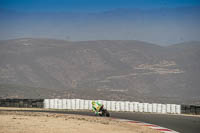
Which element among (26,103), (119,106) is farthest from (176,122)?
(26,103)

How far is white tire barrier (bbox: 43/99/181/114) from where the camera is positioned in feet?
110

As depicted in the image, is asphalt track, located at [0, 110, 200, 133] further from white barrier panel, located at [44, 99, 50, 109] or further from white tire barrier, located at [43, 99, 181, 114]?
white barrier panel, located at [44, 99, 50, 109]

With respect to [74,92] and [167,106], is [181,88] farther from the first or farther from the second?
[167,106]

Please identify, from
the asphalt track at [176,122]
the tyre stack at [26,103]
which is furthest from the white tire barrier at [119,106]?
the asphalt track at [176,122]

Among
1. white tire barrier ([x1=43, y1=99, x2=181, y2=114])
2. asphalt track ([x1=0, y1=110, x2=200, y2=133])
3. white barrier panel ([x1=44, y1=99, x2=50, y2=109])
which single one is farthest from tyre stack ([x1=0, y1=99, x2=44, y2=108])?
asphalt track ([x1=0, y1=110, x2=200, y2=133])

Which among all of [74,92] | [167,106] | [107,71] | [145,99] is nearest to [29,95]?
[74,92]

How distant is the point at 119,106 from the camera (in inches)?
1368

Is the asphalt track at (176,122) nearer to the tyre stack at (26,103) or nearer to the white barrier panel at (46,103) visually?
the white barrier panel at (46,103)

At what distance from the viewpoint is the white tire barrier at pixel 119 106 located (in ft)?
110

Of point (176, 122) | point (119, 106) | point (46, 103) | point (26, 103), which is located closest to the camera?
point (176, 122)

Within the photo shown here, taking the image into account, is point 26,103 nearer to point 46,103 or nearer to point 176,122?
point 46,103

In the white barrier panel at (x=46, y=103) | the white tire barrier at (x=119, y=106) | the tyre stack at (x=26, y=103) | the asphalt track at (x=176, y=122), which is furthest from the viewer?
the tyre stack at (x=26, y=103)

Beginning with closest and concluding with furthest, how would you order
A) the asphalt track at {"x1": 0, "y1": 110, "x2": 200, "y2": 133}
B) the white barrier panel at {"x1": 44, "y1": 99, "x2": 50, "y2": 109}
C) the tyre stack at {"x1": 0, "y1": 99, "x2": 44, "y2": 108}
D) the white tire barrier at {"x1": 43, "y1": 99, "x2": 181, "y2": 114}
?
the asphalt track at {"x1": 0, "y1": 110, "x2": 200, "y2": 133} < the white tire barrier at {"x1": 43, "y1": 99, "x2": 181, "y2": 114} < the white barrier panel at {"x1": 44, "y1": 99, "x2": 50, "y2": 109} < the tyre stack at {"x1": 0, "y1": 99, "x2": 44, "y2": 108}

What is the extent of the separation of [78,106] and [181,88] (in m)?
139
